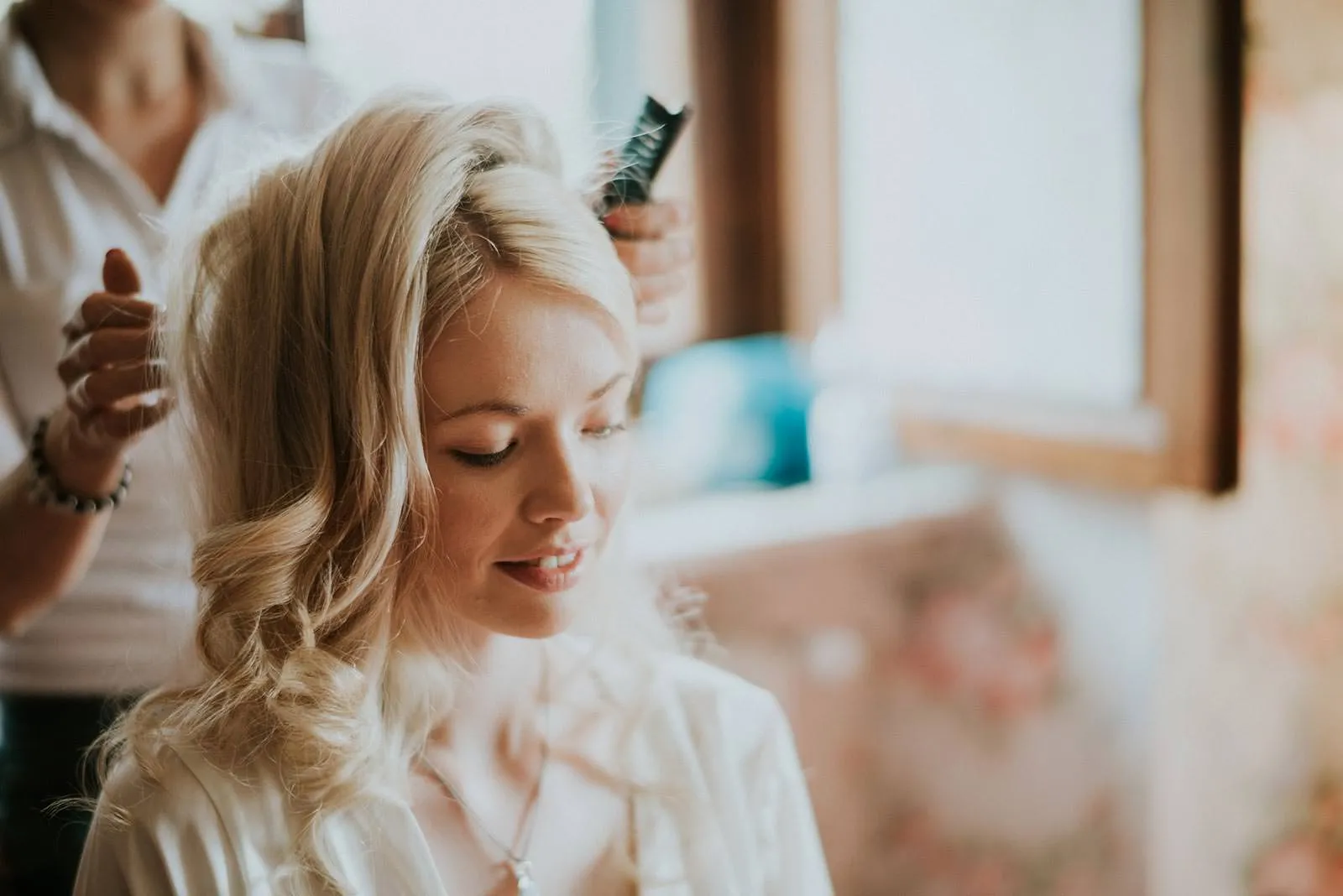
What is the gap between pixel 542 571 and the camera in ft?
2.53

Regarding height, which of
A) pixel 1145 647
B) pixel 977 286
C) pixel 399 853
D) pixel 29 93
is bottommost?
pixel 1145 647

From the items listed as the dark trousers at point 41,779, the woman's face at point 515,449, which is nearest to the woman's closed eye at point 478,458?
the woman's face at point 515,449

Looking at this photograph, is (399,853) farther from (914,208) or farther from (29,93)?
(914,208)

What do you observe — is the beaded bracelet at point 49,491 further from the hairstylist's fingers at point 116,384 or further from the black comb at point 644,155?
the black comb at point 644,155

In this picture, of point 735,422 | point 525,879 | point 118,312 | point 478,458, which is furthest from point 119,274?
point 735,422

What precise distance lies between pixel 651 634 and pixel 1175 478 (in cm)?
69

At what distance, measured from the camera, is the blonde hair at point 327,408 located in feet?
2.44

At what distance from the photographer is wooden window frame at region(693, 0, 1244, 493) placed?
1261mm

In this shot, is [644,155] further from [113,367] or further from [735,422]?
[735,422]

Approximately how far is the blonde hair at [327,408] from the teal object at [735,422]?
1.06 m

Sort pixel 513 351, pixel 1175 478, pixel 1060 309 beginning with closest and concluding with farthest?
1. pixel 513 351
2. pixel 1175 478
3. pixel 1060 309

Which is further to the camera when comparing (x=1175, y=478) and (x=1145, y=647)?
(x=1145, y=647)

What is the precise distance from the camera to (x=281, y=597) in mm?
759

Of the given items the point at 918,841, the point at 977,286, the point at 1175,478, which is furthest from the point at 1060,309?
the point at 918,841
